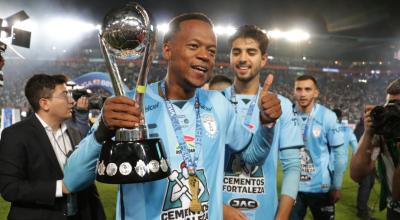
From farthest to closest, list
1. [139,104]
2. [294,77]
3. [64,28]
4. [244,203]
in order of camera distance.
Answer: [294,77], [64,28], [244,203], [139,104]

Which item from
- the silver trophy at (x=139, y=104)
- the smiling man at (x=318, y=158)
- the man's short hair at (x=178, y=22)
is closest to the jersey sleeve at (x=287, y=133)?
the man's short hair at (x=178, y=22)

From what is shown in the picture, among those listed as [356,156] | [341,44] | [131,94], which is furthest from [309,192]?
[341,44]

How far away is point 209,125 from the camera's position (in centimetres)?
190

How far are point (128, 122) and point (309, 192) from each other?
381 centimetres

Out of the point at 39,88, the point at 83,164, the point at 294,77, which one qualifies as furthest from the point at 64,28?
the point at 83,164

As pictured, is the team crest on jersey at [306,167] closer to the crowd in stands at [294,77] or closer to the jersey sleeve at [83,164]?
the jersey sleeve at [83,164]

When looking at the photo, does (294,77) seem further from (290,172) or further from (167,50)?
(167,50)

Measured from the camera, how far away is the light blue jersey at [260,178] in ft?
8.79

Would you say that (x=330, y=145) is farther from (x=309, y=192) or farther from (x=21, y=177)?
(x=21, y=177)

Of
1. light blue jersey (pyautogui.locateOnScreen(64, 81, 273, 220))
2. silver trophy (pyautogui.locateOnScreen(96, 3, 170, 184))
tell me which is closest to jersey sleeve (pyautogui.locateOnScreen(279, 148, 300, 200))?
light blue jersey (pyautogui.locateOnScreen(64, 81, 273, 220))

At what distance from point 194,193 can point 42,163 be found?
5.47 ft

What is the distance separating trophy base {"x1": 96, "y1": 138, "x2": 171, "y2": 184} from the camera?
140cm

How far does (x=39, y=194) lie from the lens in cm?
277

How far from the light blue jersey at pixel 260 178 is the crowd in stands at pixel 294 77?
2870 centimetres
